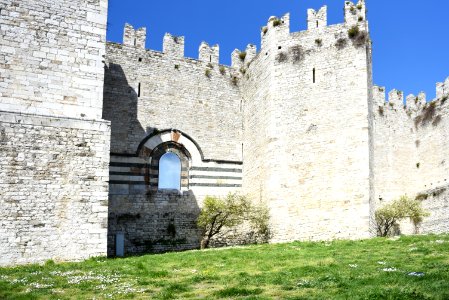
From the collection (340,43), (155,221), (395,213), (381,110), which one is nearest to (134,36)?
(155,221)

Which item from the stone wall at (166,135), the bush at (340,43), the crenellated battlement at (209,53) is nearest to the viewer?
the bush at (340,43)

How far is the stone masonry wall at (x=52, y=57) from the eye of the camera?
50.4ft

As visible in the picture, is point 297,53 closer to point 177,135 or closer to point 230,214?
point 177,135

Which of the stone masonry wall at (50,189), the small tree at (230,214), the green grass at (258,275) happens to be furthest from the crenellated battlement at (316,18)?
the stone masonry wall at (50,189)

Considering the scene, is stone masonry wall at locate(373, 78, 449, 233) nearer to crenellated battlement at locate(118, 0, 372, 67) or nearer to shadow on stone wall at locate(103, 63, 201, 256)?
crenellated battlement at locate(118, 0, 372, 67)

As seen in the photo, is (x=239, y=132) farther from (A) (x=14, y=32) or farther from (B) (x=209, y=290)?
(B) (x=209, y=290)

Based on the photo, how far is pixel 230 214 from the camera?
20953 millimetres

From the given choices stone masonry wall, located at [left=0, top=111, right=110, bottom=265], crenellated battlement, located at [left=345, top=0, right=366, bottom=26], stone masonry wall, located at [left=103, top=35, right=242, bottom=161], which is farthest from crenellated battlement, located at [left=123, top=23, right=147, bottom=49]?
crenellated battlement, located at [left=345, top=0, right=366, bottom=26]

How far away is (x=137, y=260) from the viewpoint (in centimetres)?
1455

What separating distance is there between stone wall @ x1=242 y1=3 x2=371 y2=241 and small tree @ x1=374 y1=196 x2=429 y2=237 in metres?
6.44

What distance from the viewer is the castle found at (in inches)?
583

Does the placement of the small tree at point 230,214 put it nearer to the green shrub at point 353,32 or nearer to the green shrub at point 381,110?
the green shrub at point 353,32

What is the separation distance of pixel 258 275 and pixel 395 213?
16.2m

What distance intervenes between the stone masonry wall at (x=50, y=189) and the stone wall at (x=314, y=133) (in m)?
7.69
